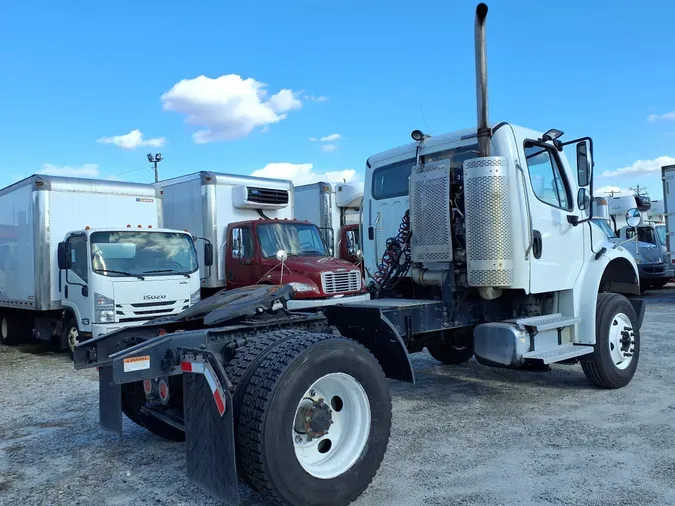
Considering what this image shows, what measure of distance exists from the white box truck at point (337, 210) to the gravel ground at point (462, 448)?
23.2 ft

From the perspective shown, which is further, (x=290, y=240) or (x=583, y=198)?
(x=290, y=240)

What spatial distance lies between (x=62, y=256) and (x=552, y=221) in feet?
23.8

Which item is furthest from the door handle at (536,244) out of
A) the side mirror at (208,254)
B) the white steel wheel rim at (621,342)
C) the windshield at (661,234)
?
the windshield at (661,234)

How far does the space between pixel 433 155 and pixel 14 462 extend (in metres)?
4.80

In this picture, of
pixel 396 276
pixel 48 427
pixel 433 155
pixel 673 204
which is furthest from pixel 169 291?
pixel 673 204

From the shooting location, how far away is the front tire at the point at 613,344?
20.6 feet

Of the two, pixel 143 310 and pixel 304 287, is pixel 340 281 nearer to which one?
pixel 304 287

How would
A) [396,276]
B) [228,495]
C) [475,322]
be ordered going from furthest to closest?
[396,276] → [475,322] → [228,495]

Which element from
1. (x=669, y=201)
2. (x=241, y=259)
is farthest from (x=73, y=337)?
(x=669, y=201)

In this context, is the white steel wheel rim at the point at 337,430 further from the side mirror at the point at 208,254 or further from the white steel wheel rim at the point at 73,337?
the side mirror at the point at 208,254

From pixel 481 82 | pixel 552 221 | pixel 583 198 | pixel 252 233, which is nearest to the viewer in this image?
pixel 481 82

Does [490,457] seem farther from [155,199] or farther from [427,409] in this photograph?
[155,199]

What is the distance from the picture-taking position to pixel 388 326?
458 centimetres

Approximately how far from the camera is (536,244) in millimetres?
5652
